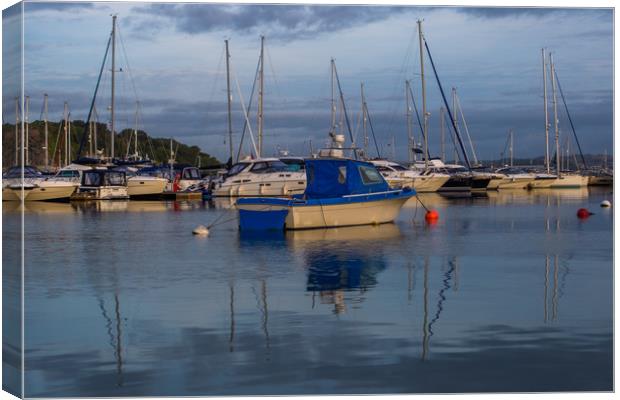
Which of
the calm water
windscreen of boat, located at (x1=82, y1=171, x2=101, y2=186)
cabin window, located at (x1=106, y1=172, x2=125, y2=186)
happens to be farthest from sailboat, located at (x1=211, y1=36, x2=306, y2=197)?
the calm water

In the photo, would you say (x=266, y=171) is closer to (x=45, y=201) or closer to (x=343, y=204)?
(x=45, y=201)

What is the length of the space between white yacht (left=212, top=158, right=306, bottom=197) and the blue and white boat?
25.1 meters

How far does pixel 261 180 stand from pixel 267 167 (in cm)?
156

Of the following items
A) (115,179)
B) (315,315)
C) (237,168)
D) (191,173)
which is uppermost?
(237,168)

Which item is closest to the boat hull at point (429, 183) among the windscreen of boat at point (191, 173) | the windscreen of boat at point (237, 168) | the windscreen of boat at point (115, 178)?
the windscreen of boat at point (237, 168)

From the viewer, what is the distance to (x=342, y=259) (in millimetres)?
19562

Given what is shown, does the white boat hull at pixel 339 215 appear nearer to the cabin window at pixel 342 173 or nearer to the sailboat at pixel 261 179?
the cabin window at pixel 342 173

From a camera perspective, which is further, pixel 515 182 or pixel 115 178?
pixel 515 182

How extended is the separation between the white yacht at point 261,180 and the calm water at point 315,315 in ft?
94.1

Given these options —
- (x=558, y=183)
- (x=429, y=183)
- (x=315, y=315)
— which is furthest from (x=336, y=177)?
(x=558, y=183)

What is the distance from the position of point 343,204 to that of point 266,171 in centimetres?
2858

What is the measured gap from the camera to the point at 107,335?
10984mm

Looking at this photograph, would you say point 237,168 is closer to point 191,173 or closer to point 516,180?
point 191,173

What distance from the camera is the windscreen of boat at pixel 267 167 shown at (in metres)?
55.3
